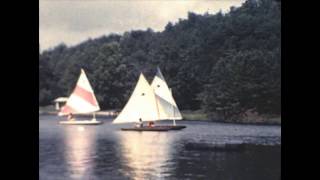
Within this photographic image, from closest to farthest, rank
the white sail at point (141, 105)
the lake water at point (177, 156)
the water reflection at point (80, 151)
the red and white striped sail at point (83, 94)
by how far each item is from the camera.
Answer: the lake water at point (177, 156) → the water reflection at point (80, 151) → the red and white striped sail at point (83, 94) → the white sail at point (141, 105)

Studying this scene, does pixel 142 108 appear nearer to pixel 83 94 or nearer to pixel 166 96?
pixel 83 94

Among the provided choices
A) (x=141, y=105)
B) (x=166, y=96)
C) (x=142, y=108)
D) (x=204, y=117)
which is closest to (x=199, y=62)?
(x=204, y=117)

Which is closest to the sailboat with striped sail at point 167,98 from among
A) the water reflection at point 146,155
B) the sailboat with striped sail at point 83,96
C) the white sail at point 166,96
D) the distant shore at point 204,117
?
the white sail at point 166,96

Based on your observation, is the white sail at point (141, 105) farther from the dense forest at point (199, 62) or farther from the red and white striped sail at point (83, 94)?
the red and white striped sail at point (83, 94)

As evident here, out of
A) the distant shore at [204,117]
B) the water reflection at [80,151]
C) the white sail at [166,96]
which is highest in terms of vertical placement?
the white sail at [166,96]

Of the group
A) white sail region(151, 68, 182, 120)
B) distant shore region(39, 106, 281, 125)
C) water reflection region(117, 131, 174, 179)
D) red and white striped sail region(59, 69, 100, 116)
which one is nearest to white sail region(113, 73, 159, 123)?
white sail region(151, 68, 182, 120)

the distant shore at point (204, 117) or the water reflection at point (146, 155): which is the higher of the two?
the distant shore at point (204, 117)

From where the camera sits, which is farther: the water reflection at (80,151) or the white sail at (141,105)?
the white sail at (141,105)

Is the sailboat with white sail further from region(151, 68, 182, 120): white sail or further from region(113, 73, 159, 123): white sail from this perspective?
region(151, 68, 182, 120): white sail

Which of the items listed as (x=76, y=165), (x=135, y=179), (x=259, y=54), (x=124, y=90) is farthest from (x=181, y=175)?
(x=124, y=90)

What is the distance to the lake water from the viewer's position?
19.4ft

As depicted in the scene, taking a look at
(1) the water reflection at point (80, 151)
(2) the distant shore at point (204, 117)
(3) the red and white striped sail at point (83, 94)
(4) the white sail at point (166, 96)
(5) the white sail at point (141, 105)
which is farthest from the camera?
(5) the white sail at point (141, 105)

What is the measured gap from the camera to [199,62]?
761 cm

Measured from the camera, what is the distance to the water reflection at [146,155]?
234 inches
